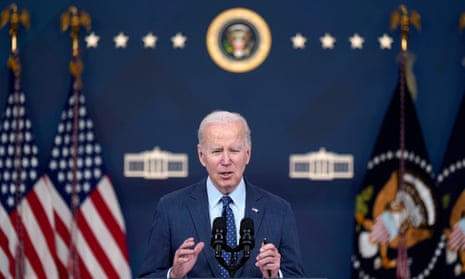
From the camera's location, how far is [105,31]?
815 cm

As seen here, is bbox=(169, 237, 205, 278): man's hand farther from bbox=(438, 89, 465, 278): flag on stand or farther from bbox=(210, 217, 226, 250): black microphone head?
bbox=(438, 89, 465, 278): flag on stand

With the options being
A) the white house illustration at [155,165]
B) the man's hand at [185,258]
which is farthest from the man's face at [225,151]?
the white house illustration at [155,165]

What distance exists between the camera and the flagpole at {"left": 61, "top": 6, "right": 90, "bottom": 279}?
7.95 m

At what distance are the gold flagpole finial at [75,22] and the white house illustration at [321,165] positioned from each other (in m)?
1.81

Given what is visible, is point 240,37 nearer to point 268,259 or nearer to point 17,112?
point 17,112

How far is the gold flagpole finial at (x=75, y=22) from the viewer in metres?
7.97

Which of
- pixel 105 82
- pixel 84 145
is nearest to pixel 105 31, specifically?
pixel 105 82

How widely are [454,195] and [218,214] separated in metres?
3.77

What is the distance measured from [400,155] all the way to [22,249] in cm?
287

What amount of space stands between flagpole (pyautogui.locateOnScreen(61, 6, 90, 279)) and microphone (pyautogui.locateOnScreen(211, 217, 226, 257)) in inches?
154

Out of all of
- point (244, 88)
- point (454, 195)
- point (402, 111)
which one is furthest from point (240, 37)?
point (454, 195)

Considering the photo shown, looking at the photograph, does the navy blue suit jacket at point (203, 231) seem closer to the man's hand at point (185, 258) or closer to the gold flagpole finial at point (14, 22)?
the man's hand at point (185, 258)

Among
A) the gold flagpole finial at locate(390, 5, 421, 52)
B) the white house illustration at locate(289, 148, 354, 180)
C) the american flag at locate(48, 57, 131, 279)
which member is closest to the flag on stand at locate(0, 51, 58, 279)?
the american flag at locate(48, 57, 131, 279)

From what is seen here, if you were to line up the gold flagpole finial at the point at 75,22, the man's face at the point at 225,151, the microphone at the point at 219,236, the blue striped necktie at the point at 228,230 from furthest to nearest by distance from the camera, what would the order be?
the gold flagpole finial at the point at 75,22
the man's face at the point at 225,151
the blue striped necktie at the point at 228,230
the microphone at the point at 219,236
